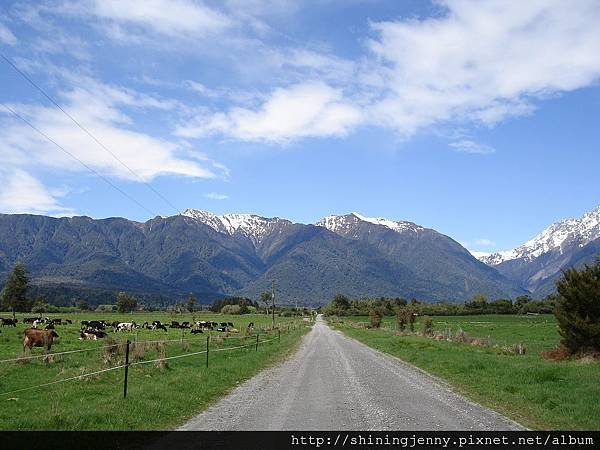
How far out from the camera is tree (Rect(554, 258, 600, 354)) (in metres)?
29.2

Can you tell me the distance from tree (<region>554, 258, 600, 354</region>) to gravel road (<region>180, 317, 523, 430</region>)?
1228cm

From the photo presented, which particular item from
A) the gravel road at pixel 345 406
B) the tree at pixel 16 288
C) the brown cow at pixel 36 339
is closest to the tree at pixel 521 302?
the tree at pixel 16 288

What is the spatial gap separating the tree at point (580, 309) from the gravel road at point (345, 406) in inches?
483

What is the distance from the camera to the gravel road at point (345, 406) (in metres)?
12.1

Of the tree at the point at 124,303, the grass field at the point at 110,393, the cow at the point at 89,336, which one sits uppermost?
the tree at the point at 124,303

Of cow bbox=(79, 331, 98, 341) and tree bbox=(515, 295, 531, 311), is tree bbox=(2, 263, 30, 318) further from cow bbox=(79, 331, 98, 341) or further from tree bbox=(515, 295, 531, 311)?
tree bbox=(515, 295, 531, 311)

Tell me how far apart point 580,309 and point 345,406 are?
2179cm

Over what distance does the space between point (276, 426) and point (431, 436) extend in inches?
135

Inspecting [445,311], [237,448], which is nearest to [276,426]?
[237,448]

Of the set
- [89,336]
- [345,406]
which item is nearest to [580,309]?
[345,406]

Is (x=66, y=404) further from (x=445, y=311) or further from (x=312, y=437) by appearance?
(x=445, y=311)

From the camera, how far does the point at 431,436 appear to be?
10922mm

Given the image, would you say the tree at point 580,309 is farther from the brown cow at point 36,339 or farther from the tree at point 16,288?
the tree at point 16,288

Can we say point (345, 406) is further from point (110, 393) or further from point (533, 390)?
point (110, 393)
